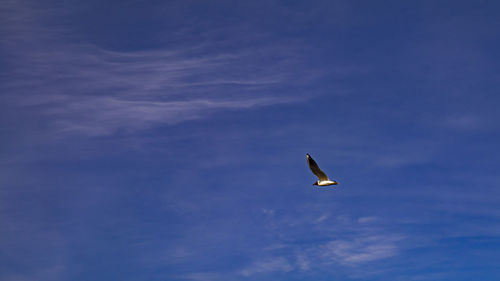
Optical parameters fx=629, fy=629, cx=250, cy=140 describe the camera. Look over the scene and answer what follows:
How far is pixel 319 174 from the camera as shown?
13888cm

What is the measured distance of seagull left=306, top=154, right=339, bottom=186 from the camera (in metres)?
134

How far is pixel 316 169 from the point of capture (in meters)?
137

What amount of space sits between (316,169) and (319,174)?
271 centimetres

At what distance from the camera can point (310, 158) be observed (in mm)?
133375

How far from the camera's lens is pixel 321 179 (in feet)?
463

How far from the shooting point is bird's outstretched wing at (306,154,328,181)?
133675 mm

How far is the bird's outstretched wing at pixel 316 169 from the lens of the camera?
134 meters

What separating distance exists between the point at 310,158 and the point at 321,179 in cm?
973

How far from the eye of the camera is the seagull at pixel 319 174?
439 feet
